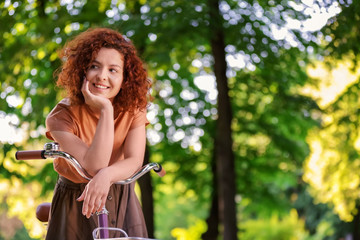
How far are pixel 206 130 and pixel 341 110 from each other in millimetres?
2919

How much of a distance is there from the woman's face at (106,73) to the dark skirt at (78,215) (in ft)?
1.47

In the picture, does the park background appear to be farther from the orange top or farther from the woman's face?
the woman's face

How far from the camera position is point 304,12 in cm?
906

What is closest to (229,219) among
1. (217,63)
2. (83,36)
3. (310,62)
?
(217,63)

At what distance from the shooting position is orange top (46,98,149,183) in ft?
9.27

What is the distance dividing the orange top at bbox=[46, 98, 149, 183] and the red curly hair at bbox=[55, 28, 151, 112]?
4 cm

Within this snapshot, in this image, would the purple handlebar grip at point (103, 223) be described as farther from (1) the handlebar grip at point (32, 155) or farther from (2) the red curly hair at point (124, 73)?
(2) the red curly hair at point (124, 73)

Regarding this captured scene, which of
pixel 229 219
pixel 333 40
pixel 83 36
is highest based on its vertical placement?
pixel 333 40

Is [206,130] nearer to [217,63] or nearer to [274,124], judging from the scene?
[274,124]

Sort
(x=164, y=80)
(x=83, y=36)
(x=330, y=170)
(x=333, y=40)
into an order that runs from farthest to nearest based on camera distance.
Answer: (x=330, y=170) → (x=164, y=80) → (x=333, y=40) → (x=83, y=36)

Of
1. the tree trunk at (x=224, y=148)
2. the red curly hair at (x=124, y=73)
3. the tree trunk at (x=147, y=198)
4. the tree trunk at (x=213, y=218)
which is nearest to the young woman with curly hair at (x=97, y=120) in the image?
the red curly hair at (x=124, y=73)

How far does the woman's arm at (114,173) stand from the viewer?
254 cm

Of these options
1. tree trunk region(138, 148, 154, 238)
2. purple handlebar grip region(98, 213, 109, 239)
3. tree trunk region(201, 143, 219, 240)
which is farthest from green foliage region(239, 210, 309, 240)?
purple handlebar grip region(98, 213, 109, 239)

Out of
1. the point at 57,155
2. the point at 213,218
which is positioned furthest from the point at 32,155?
the point at 213,218
